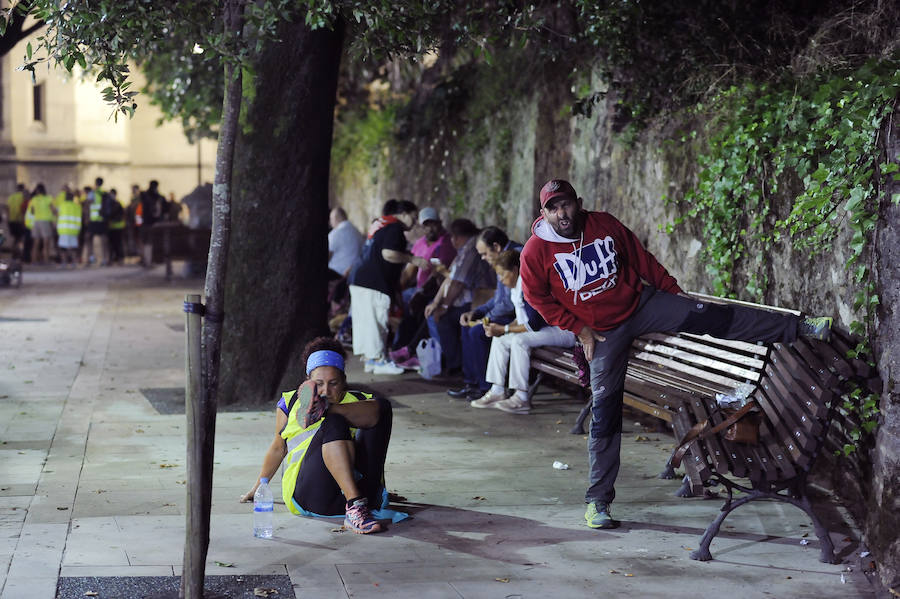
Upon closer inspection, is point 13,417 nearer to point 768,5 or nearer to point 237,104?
point 237,104

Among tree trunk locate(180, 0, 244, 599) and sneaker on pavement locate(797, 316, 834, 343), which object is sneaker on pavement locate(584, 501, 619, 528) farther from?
tree trunk locate(180, 0, 244, 599)

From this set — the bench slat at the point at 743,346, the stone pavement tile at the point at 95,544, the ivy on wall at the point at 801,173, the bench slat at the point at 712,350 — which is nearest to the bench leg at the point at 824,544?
the ivy on wall at the point at 801,173

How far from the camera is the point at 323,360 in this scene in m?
6.36

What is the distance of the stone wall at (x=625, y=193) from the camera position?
575cm

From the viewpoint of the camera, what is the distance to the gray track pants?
6.48 meters

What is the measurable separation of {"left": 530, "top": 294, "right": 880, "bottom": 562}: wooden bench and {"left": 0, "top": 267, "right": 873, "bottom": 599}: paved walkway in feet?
0.89

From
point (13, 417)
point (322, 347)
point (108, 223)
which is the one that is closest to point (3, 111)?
point (108, 223)

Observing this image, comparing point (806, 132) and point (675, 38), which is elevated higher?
point (675, 38)

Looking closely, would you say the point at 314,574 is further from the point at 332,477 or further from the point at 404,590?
the point at 332,477

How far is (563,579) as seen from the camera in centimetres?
548

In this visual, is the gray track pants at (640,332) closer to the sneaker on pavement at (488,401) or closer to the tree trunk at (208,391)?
the tree trunk at (208,391)

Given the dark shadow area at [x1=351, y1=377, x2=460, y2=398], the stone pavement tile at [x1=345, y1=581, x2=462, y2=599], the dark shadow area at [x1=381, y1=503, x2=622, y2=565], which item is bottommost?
the dark shadow area at [x1=351, y1=377, x2=460, y2=398]

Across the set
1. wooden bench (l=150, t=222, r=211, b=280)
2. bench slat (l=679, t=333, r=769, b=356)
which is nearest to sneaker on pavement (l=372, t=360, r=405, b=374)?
bench slat (l=679, t=333, r=769, b=356)

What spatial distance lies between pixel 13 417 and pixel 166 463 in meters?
2.27
